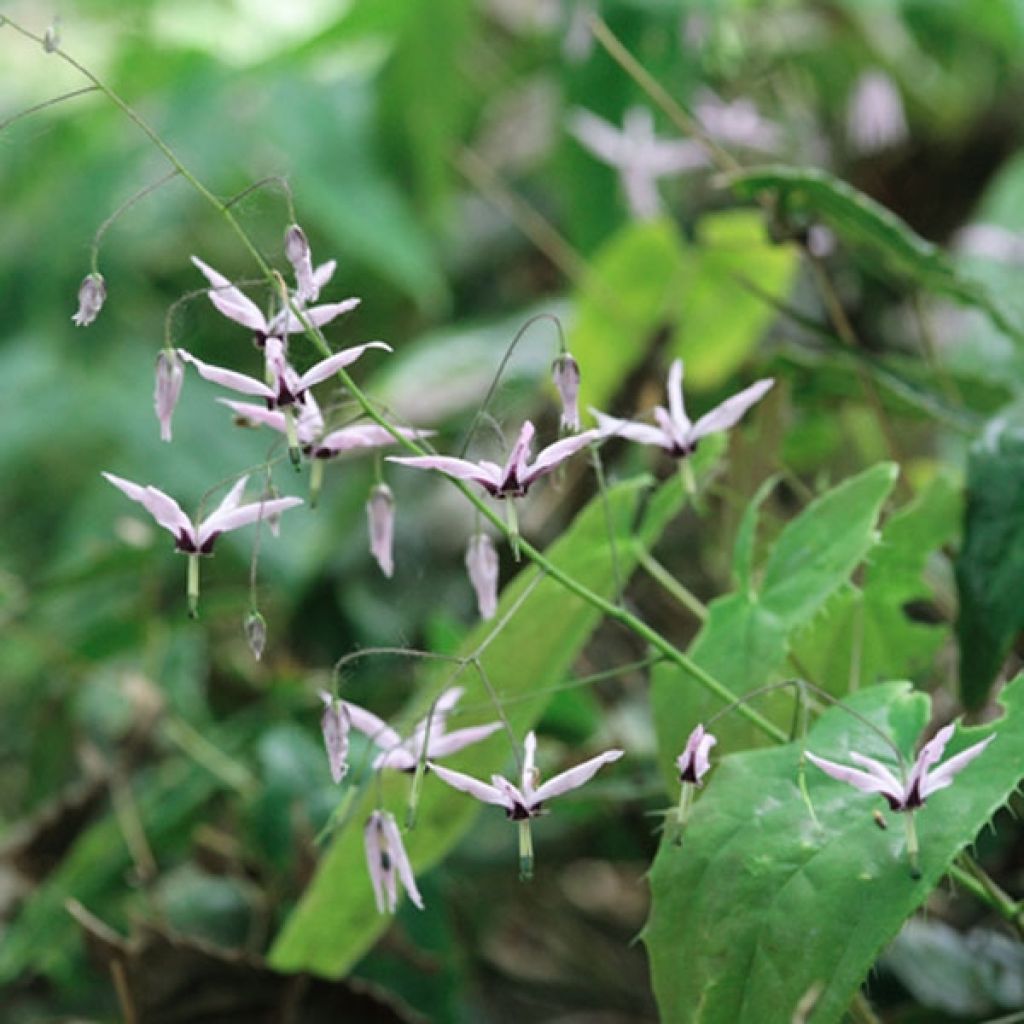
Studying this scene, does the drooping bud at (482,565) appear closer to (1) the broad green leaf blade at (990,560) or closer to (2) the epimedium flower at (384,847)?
(2) the epimedium flower at (384,847)

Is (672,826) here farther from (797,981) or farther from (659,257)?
(659,257)

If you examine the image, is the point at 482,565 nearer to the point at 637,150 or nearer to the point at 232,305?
the point at 232,305

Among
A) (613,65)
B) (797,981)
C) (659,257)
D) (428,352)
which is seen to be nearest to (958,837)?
(797,981)

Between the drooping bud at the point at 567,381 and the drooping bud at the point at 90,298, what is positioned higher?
the drooping bud at the point at 90,298

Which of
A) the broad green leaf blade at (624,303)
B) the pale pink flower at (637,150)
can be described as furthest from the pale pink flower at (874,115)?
the broad green leaf blade at (624,303)

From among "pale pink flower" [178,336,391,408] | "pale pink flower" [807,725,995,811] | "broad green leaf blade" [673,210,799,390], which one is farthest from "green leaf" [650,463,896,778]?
"broad green leaf blade" [673,210,799,390]

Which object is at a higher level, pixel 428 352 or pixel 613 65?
pixel 613 65

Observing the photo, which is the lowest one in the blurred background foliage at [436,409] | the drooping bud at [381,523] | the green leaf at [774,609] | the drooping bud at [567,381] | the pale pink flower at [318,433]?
the blurred background foliage at [436,409]
